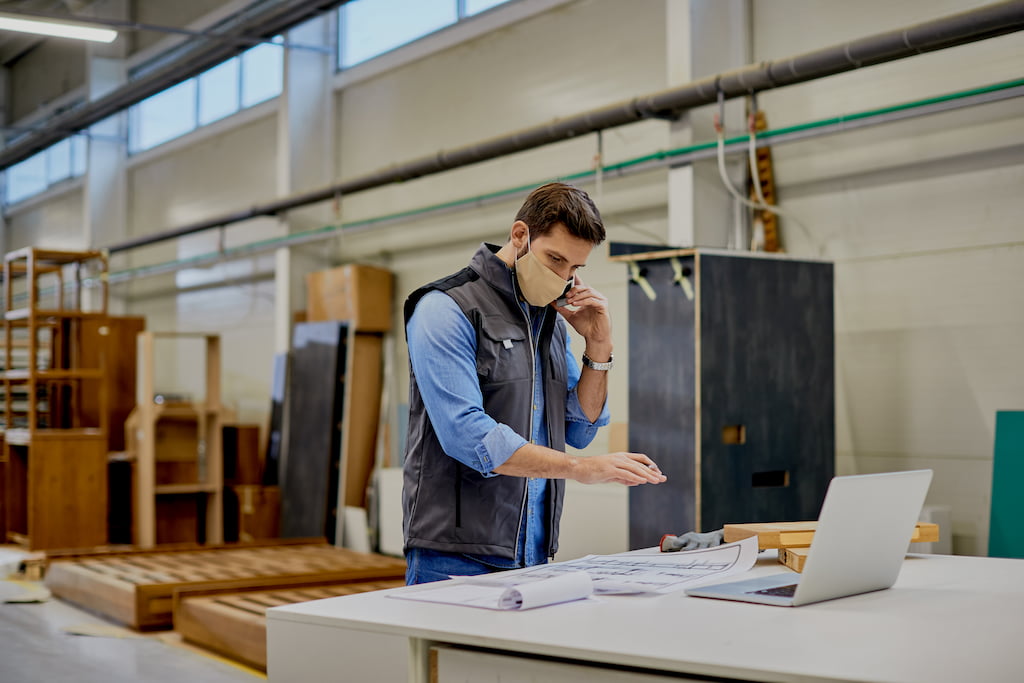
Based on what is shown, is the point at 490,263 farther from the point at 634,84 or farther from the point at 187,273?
the point at 187,273

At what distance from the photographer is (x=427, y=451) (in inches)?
84.6

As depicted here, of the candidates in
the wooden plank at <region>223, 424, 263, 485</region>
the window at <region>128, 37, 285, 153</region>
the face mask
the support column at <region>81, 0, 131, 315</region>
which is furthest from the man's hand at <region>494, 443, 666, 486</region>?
the support column at <region>81, 0, 131, 315</region>

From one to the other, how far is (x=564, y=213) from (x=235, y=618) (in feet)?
10.5

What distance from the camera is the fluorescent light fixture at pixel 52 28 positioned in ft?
21.7

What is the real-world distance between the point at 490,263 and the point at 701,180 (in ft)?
11.5

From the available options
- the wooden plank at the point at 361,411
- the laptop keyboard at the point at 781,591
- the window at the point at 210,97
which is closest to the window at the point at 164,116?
the window at the point at 210,97

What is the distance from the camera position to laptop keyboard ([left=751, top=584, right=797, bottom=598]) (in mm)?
1702

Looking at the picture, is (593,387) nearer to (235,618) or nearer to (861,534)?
(861,534)

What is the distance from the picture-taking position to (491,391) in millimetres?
2193

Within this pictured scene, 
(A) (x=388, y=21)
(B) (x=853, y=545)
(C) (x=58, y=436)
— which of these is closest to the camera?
(B) (x=853, y=545)

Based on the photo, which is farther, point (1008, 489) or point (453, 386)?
point (1008, 489)

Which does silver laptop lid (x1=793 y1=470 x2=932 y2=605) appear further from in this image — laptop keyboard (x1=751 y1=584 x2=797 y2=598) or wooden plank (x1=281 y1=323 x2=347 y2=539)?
wooden plank (x1=281 y1=323 x2=347 y2=539)

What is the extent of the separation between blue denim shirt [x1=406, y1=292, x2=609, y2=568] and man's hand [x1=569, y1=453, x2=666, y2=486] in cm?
13

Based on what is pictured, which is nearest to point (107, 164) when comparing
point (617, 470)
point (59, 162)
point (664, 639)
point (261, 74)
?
point (59, 162)
